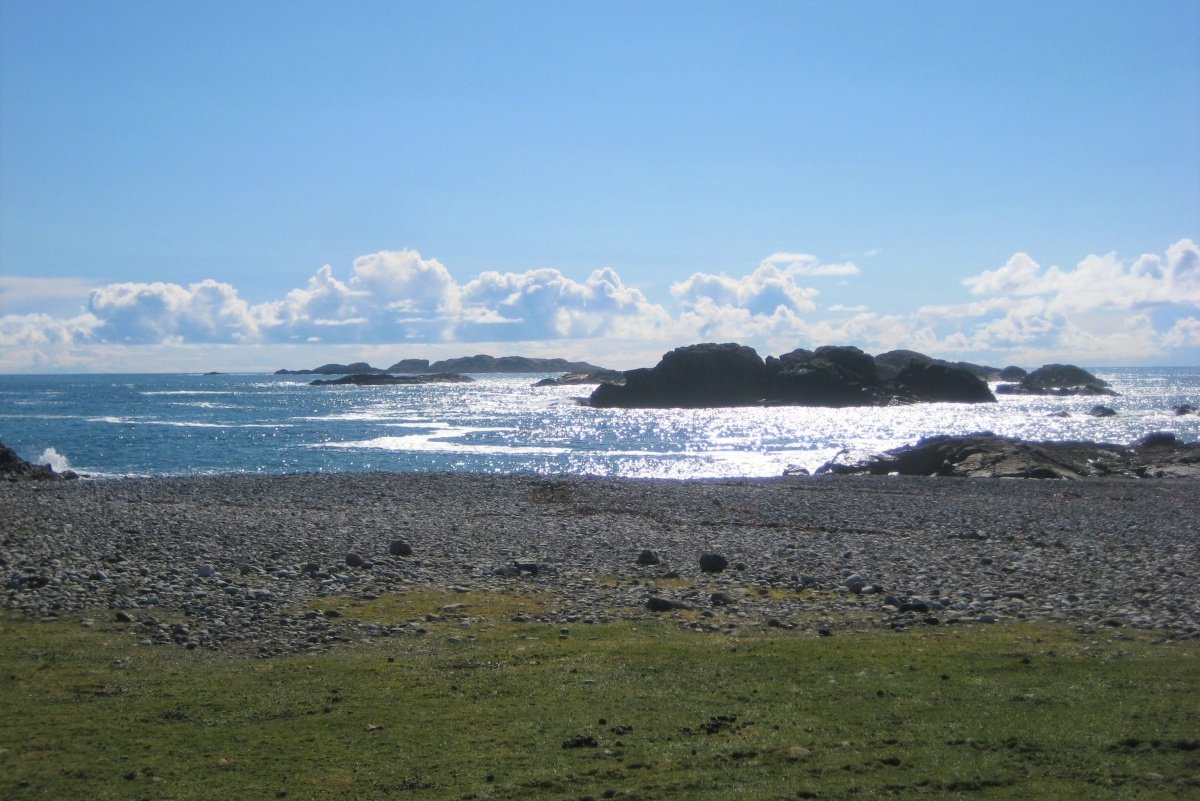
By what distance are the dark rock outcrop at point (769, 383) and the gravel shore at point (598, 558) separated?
121m

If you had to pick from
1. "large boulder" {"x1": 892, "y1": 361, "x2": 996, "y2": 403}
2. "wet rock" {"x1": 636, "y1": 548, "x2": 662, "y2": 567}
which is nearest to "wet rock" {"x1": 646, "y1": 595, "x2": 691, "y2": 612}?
"wet rock" {"x1": 636, "y1": 548, "x2": 662, "y2": 567}

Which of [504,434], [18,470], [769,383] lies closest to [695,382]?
[769,383]

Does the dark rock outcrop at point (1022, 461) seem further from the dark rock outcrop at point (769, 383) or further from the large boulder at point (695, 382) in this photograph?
the large boulder at point (695, 382)

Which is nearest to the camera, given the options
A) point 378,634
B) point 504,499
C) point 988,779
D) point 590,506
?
point 988,779

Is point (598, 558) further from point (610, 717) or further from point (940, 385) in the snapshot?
point (940, 385)

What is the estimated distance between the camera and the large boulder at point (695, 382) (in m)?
166

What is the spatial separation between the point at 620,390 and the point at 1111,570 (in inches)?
5852

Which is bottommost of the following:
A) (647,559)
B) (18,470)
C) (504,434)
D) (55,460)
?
(55,460)

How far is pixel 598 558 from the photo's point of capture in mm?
24547

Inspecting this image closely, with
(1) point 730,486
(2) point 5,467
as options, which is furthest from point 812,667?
(2) point 5,467

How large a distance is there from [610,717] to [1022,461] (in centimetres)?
4982

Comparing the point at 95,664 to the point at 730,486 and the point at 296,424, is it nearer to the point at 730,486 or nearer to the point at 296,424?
the point at 730,486

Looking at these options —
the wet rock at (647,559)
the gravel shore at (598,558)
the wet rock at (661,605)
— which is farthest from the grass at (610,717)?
the wet rock at (647,559)

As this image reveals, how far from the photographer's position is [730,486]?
162ft
